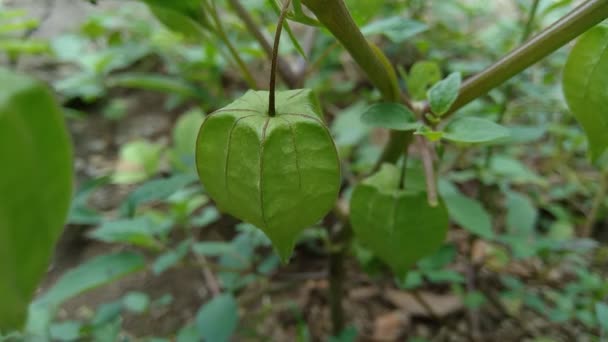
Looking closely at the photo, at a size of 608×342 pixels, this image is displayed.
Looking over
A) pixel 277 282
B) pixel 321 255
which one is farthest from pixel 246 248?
pixel 321 255

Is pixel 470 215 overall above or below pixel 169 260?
above

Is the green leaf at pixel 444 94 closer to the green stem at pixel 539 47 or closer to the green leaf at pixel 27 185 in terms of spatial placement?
the green stem at pixel 539 47

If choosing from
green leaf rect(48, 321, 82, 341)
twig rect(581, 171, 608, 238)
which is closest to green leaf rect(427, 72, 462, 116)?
green leaf rect(48, 321, 82, 341)

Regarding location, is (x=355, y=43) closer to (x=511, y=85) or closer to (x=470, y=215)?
(x=470, y=215)

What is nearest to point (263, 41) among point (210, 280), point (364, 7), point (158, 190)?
point (364, 7)

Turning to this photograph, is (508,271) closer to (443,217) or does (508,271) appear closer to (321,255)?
(321,255)

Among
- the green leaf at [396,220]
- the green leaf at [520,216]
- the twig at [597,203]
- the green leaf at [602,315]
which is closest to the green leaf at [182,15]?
the green leaf at [396,220]
